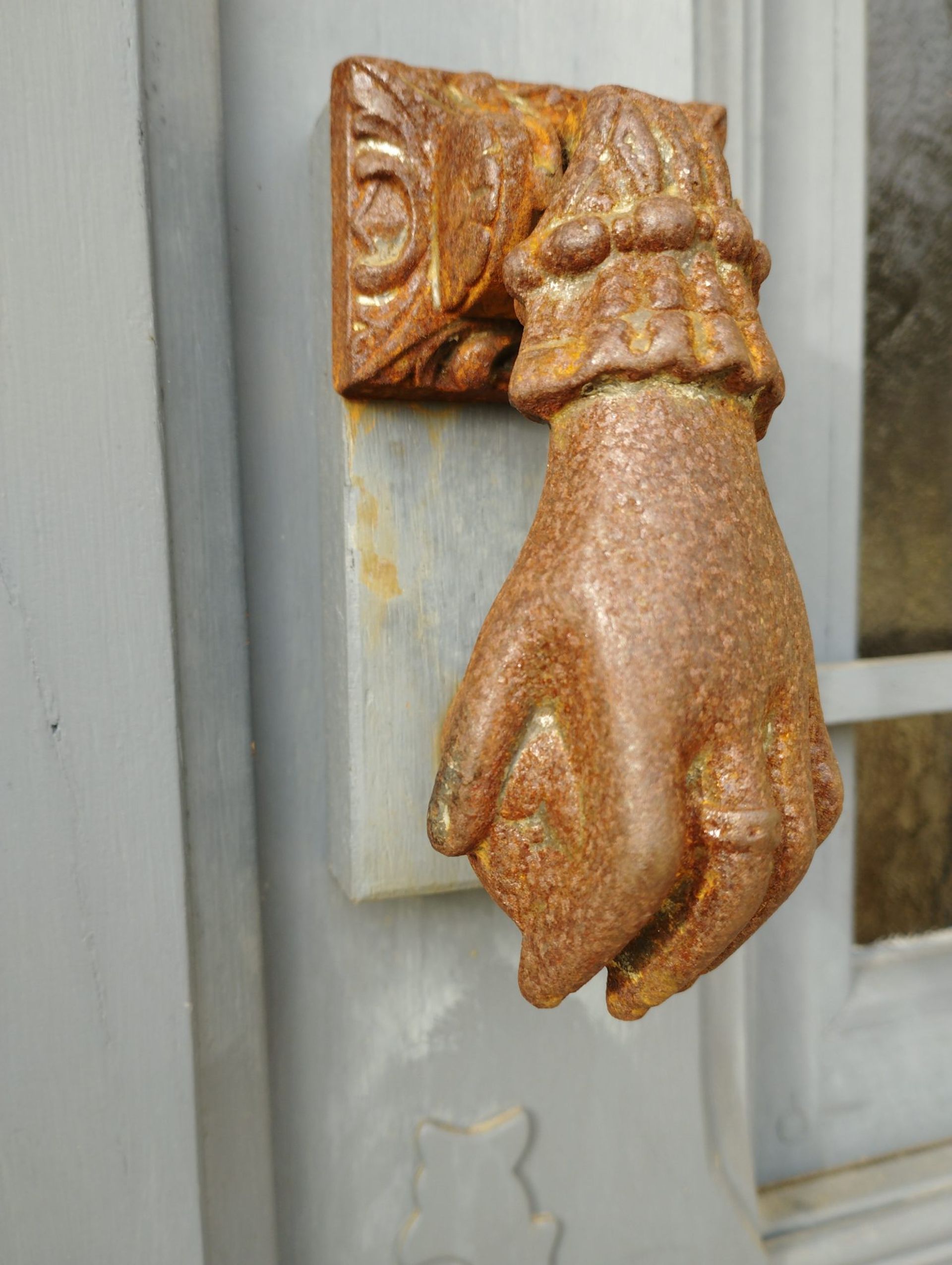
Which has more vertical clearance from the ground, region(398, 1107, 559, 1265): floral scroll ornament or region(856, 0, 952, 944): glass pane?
region(856, 0, 952, 944): glass pane

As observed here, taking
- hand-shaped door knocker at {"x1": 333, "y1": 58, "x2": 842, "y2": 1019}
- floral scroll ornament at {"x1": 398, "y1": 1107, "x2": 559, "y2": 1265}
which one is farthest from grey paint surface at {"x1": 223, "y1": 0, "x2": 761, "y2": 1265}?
hand-shaped door knocker at {"x1": 333, "y1": 58, "x2": 842, "y2": 1019}

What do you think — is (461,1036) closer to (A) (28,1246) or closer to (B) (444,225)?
(A) (28,1246)

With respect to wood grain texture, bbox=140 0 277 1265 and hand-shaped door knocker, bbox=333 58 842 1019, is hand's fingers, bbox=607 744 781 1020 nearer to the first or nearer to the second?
hand-shaped door knocker, bbox=333 58 842 1019

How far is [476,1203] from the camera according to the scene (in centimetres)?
48

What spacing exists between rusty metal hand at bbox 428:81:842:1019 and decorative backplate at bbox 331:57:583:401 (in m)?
0.05

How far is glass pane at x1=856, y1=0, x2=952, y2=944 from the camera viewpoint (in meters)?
0.59

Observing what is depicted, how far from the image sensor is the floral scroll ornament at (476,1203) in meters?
0.47

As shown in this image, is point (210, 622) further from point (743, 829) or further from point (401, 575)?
point (743, 829)

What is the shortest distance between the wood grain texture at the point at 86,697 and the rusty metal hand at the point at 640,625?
16 centimetres

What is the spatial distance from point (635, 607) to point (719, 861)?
86mm

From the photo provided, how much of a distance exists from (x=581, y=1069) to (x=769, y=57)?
63 cm

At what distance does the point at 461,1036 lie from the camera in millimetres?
480

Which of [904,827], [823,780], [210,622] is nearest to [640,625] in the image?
[823,780]

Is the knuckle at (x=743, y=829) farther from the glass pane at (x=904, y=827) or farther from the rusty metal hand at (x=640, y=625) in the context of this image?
the glass pane at (x=904, y=827)
